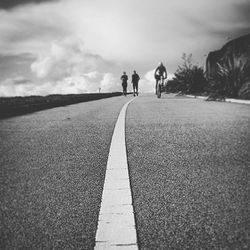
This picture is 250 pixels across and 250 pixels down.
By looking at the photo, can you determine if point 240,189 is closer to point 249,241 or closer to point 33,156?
point 249,241

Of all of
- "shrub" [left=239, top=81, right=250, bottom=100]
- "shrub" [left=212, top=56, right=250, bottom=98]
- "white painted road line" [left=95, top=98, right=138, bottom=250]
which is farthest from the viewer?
"shrub" [left=212, top=56, right=250, bottom=98]

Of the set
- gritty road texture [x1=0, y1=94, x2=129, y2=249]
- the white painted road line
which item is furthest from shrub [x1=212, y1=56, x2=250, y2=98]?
the white painted road line

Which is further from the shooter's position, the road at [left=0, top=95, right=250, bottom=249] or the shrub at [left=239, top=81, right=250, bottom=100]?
the shrub at [left=239, top=81, right=250, bottom=100]

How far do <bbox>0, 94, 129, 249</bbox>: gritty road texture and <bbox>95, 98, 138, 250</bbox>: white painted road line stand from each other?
0.05 meters

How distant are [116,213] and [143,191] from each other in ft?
1.29

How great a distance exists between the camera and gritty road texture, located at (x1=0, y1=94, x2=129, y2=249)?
5.30 feet

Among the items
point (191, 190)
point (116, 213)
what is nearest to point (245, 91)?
point (191, 190)

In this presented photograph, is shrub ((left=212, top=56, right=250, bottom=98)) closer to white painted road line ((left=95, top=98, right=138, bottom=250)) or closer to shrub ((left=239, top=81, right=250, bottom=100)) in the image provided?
shrub ((left=239, top=81, right=250, bottom=100))

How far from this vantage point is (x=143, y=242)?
1.53 metres

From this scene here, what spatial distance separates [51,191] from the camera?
226 cm

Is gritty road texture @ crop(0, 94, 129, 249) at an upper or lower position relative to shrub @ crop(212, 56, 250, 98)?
Answer: lower

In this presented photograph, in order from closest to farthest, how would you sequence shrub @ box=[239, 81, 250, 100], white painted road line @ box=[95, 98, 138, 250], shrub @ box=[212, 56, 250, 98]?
white painted road line @ box=[95, 98, 138, 250] → shrub @ box=[239, 81, 250, 100] → shrub @ box=[212, 56, 250, 98]

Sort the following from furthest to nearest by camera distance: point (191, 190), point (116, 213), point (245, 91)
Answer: point (245, 91), point (191, 190), point (116, 213)

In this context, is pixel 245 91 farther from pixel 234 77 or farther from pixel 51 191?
pixel 51 191
